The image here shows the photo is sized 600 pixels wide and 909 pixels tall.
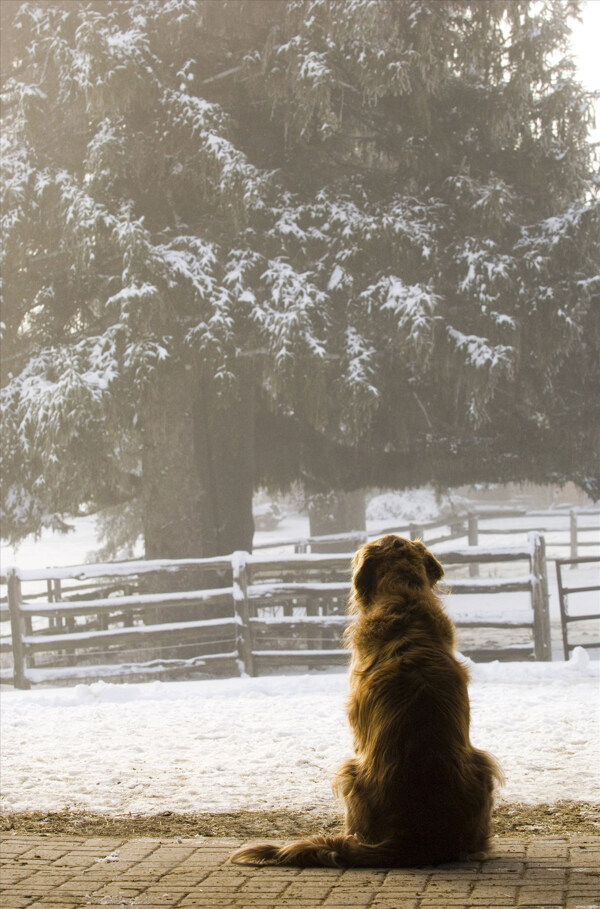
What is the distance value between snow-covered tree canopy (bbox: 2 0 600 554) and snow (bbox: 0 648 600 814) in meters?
4.19

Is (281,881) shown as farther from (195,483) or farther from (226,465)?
(226,465)

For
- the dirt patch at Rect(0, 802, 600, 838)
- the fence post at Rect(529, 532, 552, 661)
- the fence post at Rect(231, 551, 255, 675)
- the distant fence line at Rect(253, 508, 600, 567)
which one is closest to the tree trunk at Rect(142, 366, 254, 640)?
the fence post at Rect(231, 551, 255, 675)

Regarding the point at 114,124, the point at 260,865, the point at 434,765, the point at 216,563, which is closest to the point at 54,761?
the point at 260,865

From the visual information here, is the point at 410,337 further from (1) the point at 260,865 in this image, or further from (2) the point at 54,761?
(1) the point at 260,865

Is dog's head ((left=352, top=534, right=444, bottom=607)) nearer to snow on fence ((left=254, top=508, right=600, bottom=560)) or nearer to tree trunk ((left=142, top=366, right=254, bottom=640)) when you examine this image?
tree trunk ((left=142, top=366, right=254, bottom=640))

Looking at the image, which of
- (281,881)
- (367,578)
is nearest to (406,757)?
(281,881)

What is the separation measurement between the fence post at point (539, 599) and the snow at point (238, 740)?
155 cm

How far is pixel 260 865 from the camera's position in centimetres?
436

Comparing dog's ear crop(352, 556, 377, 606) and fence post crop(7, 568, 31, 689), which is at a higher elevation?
dog's ear crop(352, 556, 377, 606)

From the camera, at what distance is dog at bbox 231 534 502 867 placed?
4105mm

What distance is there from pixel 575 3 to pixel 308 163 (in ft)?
14.5

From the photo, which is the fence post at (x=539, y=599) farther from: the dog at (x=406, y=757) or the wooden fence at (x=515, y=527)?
the wooden fence at (x=515, y=527)

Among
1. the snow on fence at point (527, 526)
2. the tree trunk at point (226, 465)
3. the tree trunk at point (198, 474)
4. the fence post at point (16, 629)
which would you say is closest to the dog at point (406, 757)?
the fence post at point (16, 629)

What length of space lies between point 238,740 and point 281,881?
4.01 meters
